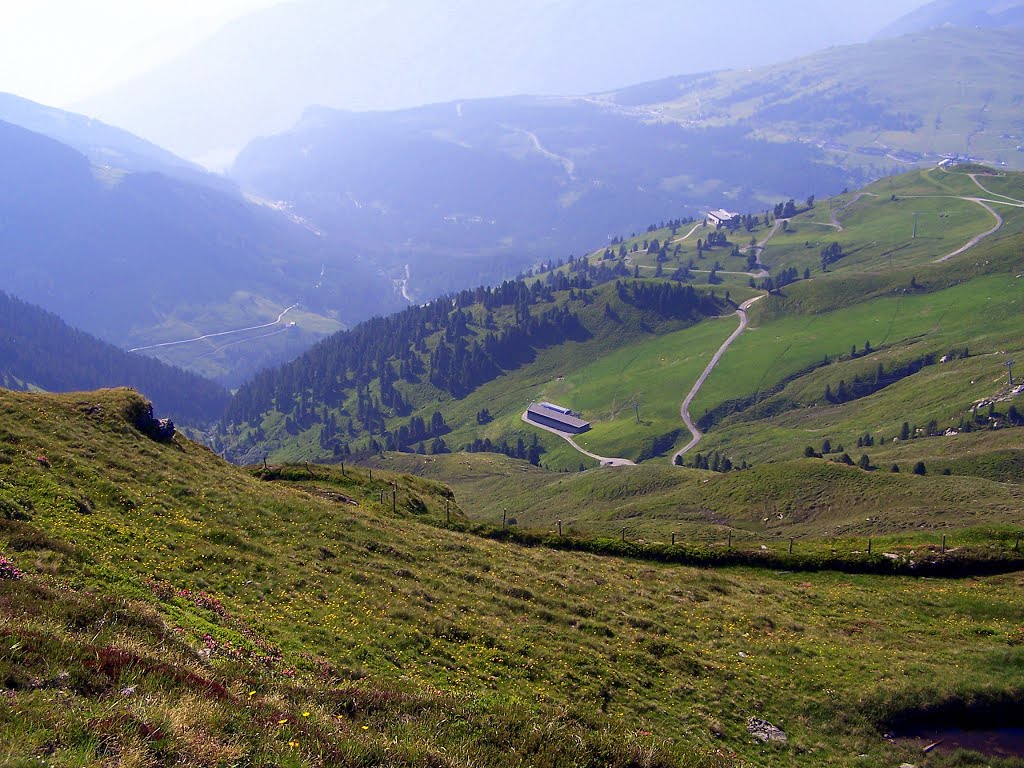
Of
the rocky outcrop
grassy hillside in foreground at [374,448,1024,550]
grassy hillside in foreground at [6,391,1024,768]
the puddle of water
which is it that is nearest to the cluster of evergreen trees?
grassy hillside in foreground at [374,448,1024,550]

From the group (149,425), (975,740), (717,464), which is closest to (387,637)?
(975,740)

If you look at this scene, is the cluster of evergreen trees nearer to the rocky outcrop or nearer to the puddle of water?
the rocky outcrop

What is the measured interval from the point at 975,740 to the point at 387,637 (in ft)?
92.8

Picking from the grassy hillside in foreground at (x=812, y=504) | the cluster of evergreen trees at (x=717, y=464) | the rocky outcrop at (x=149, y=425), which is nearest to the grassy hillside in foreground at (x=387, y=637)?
the rocky outcrop at (x=149, y=425)

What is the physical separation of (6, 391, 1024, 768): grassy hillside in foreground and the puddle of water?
3.03 feet

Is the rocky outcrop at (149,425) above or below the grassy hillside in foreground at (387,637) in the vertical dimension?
above

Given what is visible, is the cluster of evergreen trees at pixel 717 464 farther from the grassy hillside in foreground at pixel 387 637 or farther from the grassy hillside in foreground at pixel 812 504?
the grassy hillside in foreground at pixel 387 637

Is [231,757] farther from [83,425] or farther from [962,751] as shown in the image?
[83,425]

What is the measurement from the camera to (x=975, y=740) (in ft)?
107

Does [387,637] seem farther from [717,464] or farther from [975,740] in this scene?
[717,464]

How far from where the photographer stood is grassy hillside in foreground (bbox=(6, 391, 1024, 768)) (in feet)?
56.7

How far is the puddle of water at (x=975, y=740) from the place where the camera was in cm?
3186

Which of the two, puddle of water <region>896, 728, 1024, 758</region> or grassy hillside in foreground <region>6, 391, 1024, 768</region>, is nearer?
grassy hillside in foreground <region>6, 391, 1024, 768</region>

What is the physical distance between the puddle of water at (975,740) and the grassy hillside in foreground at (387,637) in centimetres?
92
